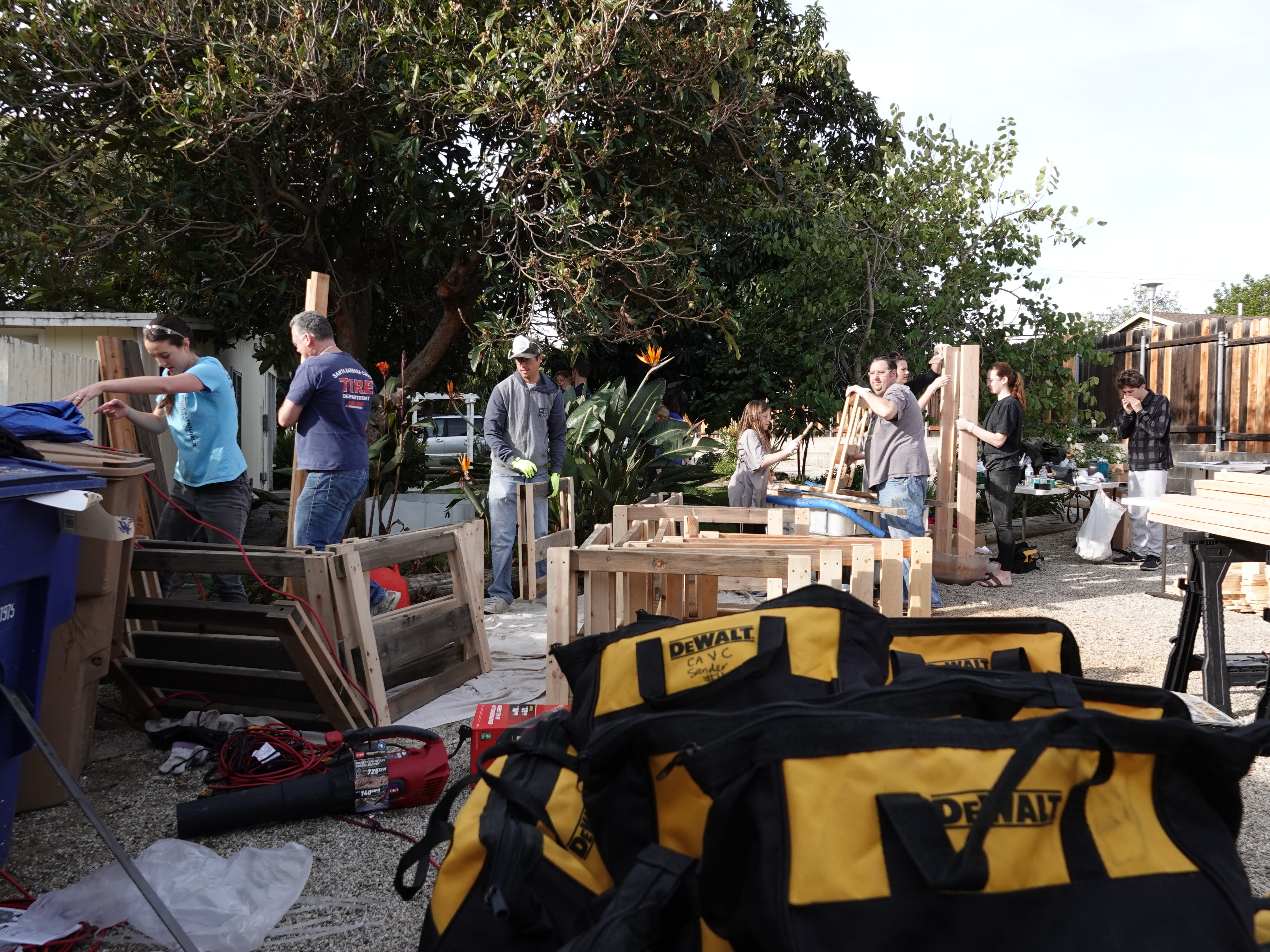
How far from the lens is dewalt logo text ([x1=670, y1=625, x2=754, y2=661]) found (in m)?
2.15

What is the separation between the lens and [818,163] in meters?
10.5

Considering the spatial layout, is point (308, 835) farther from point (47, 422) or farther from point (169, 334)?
point (169, 334)

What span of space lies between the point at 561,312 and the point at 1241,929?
7.34 m

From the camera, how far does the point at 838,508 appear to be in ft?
20.9

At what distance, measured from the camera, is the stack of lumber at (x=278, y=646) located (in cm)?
392

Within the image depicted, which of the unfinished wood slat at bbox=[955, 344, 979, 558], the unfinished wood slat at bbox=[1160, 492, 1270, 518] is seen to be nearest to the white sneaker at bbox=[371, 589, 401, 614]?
the unfinished wood slat at bbox=[1160, 492, 1270, 518]

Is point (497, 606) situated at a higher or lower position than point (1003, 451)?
lower

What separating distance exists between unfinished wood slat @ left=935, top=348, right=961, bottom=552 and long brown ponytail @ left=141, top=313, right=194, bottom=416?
6342mm

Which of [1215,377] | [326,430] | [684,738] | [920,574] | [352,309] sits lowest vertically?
[920,574]

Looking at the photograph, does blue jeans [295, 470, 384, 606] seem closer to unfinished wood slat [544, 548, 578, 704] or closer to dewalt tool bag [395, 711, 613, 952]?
unfinished wood slat [544, 548, 578, 704]

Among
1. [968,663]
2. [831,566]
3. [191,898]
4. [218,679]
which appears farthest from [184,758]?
[968,663]

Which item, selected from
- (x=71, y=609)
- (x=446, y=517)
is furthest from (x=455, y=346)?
(x=71, y=609)

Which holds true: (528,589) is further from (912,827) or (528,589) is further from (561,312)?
(912,827)

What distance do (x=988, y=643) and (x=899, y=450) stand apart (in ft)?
15.8
